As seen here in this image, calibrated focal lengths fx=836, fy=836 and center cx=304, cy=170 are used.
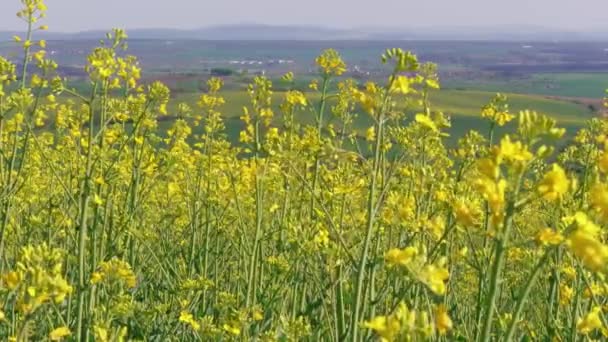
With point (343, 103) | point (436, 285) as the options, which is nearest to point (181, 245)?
point (343, 103)

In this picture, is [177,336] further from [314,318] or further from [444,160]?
[444,160]

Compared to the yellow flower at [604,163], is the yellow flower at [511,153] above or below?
above

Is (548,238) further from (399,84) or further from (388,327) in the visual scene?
(399,84)

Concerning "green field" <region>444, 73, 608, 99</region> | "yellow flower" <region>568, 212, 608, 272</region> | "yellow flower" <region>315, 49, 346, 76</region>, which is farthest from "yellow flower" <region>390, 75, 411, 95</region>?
"green field" <region>444, 73, 608, 99</region>

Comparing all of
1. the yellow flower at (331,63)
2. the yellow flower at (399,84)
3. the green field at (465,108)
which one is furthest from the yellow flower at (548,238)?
the green field at (465,108)

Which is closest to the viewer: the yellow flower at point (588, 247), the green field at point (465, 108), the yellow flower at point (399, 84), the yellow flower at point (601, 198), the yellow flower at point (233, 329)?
the yellow flower at point (588, 247)

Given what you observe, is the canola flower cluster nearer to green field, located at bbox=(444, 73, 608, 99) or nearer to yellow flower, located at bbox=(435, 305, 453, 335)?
yellow flower, located at bbox=(435, 305, 453, 335)

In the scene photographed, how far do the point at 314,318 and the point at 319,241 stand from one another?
5.46 feet

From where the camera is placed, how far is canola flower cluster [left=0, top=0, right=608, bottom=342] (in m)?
2.12

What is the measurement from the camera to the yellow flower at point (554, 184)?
1975mm

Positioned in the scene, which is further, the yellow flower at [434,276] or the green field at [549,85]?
the green field at [549,85]

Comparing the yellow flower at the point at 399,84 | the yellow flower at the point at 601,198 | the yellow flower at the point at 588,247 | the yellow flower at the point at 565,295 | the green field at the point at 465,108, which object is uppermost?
the yellow flower at the point at 399,84

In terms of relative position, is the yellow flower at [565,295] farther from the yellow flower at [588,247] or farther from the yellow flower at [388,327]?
the yellow flower at [388,327]

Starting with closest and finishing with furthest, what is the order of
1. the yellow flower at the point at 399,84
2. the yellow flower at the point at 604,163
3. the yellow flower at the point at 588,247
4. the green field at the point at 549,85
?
1. the yellow flower at the point at 588,247
2. the yellow flower at the point at 604,163
3. the yellow flower at the point at 399,84
4. the green field at the point at 549,85
